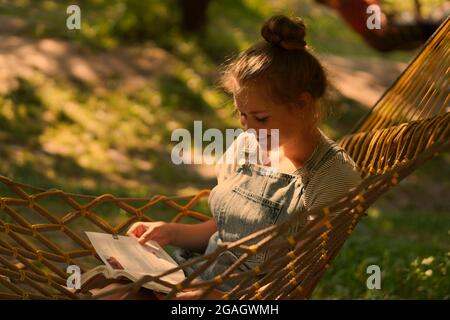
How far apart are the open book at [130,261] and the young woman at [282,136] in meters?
0.14

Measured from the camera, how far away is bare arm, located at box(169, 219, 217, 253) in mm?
2531

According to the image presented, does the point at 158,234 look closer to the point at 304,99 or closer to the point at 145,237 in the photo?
the point at 145,237

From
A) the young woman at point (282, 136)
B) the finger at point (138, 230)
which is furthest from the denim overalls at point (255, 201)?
the finger at point (138, 230)

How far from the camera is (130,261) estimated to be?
230 cm

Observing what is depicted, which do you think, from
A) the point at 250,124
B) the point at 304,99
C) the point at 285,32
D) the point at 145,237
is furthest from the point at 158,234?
the point at 285,32

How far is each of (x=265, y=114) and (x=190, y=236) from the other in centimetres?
49

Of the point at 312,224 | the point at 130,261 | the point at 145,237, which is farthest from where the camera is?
the point at 145,237

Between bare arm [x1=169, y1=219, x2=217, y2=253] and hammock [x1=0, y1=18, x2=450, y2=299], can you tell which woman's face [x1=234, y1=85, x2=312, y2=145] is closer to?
hammock [x1=0, y1=18, x2=450, y2=299]

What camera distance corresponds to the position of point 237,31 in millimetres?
10055

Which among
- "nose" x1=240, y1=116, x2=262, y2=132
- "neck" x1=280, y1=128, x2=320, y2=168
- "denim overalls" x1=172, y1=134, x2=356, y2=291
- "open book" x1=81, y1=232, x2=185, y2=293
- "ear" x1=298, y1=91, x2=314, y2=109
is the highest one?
"ear" x1=298, y1=91, x2=314, y2=109

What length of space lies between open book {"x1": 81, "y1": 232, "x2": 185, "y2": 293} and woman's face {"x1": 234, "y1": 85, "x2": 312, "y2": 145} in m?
0.48

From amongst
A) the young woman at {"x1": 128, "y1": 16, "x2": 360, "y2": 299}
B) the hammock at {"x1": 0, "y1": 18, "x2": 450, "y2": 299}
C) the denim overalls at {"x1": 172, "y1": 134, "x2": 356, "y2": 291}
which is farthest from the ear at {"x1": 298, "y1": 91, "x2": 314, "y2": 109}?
the hammock at {"x1": 0, "y1": 18, "x2": 450, "y2": 299}

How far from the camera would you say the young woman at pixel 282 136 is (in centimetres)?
229

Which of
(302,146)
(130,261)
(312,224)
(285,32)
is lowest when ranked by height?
(130,261)
